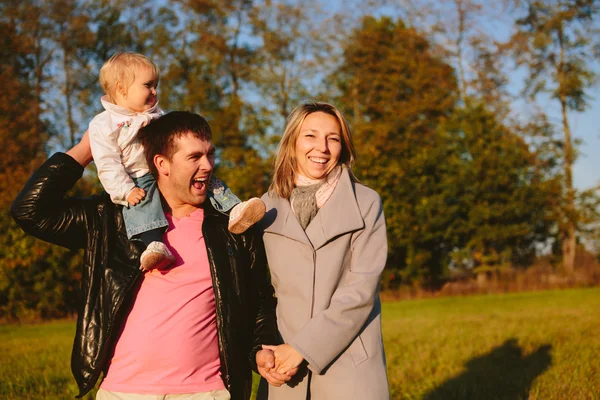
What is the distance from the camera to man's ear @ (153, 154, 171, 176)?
3.59 meters

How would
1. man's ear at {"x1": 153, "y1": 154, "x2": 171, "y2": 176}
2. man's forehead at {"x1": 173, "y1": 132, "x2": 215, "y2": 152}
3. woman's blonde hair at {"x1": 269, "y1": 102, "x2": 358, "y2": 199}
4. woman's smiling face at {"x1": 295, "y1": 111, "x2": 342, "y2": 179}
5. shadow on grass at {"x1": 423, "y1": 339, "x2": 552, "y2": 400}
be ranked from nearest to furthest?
man's forehead at {"x1": 173, "y1": 132, "x2": 215, "y2": 152}
man's ear at {"x1": 153, "y1": 154, "x2": 171, "y2": 176}
woman's smiling face at {"x1": 295, "y1": 111, "x2": 342, "y2": 179}
woman's blonde hair at {"x1": 269, "y1": 102, "x2": 358, "y2": 199}
shadow on grass at {"x1": 423, "y1": 339, "x2": 552, "y2": 400}

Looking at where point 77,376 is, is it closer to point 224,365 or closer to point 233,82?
point 224,365

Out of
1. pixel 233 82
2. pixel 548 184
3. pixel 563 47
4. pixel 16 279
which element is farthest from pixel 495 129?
pixel 16 279

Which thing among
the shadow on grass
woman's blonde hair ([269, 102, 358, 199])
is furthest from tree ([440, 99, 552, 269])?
woman's blonde hair ([269, 102, 358, 199])

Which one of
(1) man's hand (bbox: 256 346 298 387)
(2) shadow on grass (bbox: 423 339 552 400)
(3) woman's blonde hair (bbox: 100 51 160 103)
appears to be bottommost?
(2) shadow on grass (bbox: 423 339 552 400)

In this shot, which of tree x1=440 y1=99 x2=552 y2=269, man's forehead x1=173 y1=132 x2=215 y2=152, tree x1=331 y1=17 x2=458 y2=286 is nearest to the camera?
man's forehead x1=173 y1=132 x2=215 y2=152

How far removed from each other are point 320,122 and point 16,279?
17.4m

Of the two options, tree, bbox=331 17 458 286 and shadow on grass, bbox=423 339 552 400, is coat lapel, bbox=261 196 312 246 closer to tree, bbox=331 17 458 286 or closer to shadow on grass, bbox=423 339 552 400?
shadow on grass, bbox=423 339 552 400

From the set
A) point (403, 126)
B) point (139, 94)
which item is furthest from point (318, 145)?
point (403, 126)

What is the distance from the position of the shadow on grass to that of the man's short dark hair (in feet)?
14.1

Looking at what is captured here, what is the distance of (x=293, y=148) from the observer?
3.84 metres

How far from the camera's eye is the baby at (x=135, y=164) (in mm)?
3395

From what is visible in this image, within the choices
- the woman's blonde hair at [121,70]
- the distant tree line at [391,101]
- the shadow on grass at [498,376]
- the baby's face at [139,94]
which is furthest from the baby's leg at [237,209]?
the distant tree line at [391,101]

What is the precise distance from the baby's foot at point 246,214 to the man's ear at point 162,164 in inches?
17.4
